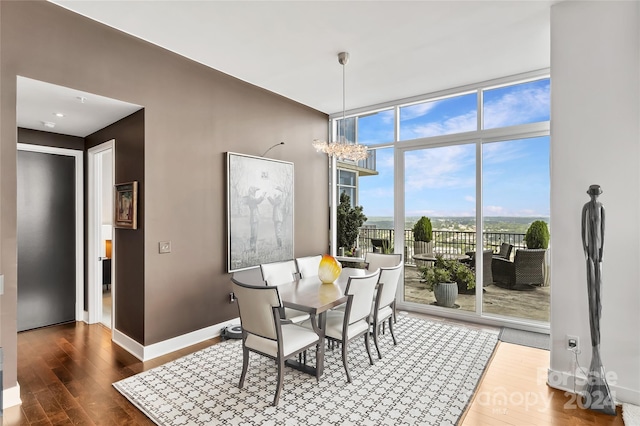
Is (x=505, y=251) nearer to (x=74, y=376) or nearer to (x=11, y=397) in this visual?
(x=74, y=376)

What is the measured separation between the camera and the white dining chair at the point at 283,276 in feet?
11.3

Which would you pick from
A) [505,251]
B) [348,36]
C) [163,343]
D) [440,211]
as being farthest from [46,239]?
[505,251]

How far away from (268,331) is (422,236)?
10.3 feet

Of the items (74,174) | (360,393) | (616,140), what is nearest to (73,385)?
(360,393)

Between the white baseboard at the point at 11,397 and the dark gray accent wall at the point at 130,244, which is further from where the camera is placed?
the dark gray accent wall at the point at 130,244

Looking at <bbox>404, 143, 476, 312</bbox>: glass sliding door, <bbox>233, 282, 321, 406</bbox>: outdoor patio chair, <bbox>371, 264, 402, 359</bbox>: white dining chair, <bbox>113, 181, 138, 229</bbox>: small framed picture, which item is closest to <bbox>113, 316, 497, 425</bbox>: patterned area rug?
<bbox>233, 282, 321, 406</bbox>: outdoor patio chair

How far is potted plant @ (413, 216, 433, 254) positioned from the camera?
4.93 meters

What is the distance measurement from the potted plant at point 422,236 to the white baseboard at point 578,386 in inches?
89.5

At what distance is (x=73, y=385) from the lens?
2838 millimetres

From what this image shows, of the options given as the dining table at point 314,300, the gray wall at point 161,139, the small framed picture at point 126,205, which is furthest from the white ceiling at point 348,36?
the dining table at point 314,300

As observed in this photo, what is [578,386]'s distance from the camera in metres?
2.73

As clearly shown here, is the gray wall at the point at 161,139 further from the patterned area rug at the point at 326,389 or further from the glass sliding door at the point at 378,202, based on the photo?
the glass sliding door at the point at 378,202

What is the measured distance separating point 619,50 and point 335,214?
408 cm

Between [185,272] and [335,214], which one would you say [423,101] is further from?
[185,272]
